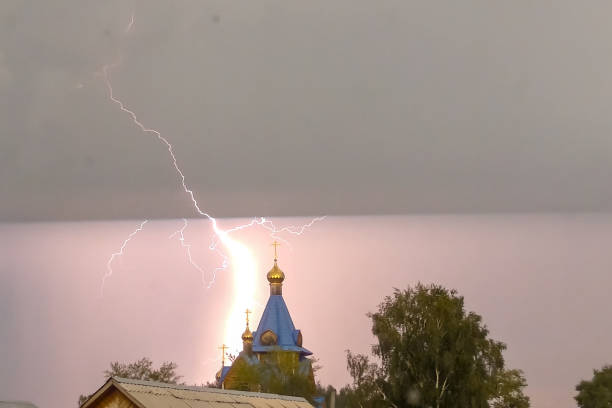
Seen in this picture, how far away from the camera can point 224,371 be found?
67938 mm

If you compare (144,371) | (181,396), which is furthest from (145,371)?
(181,396)

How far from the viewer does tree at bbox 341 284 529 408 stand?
3941 centimetres

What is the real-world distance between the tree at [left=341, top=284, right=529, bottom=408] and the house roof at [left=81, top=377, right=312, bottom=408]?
1268cm

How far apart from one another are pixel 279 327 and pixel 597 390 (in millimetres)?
19029

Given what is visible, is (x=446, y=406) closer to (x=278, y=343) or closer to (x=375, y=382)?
(x=375, y=382)

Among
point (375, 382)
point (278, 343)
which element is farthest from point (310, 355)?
point (375, 382)

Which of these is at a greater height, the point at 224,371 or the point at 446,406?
the point at 224,371

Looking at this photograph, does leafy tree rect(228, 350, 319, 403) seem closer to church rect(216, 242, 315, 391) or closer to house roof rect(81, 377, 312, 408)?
church rect(216, 242, 315, 391)

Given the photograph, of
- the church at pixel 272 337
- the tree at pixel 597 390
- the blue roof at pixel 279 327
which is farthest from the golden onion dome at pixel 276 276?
the tree at pixel 597 390

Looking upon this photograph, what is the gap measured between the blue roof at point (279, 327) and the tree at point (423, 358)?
82.5 ft

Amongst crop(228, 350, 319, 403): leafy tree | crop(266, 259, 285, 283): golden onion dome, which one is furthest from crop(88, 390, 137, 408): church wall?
crop(266, 259, 285, 283): golden onion dome

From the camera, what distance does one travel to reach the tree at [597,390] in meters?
60.3

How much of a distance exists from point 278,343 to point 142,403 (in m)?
45.1

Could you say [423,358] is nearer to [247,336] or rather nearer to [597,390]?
[597,390]
